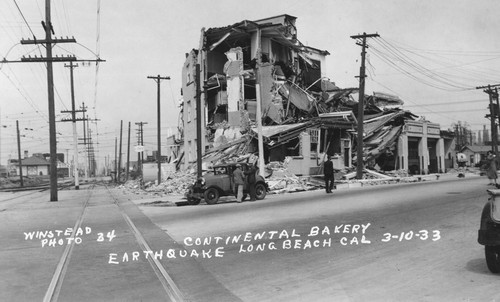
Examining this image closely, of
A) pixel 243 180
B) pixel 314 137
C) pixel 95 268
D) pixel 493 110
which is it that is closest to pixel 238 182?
pixel 243 180

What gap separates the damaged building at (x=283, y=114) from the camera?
37062 millimetres

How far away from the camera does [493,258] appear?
642cm

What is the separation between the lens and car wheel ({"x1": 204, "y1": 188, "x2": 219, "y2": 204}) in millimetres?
20906

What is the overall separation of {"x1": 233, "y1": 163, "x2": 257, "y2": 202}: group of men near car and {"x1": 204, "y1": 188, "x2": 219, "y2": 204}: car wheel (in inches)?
A: 37.2

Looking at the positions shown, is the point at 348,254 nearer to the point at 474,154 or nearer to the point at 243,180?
the point at 243,180

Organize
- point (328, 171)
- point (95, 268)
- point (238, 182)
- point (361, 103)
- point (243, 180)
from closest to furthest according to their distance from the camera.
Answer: point (95, 268), point (238, 182), point (243, 180), point (328, 171), point (361, 103)

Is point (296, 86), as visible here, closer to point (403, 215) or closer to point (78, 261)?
point (403, 215)

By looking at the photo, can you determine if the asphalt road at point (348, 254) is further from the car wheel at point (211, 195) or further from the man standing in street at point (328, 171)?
the man standing in street at point (328, 171)

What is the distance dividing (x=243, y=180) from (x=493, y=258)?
48.9 ft

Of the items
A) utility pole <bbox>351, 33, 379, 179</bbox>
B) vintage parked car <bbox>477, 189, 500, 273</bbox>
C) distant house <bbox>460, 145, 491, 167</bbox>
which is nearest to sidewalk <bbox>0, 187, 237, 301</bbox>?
vintage parked car <bbox>477, 189, 500, 273</bbox>

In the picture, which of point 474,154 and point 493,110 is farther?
point 474,154

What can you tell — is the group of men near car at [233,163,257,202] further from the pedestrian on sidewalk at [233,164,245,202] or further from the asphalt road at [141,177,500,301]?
the asphalt road at [141,177,500,301]

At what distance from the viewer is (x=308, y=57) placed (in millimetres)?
51469

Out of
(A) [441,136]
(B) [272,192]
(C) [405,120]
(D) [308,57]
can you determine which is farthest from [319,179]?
(A) [441,136]
